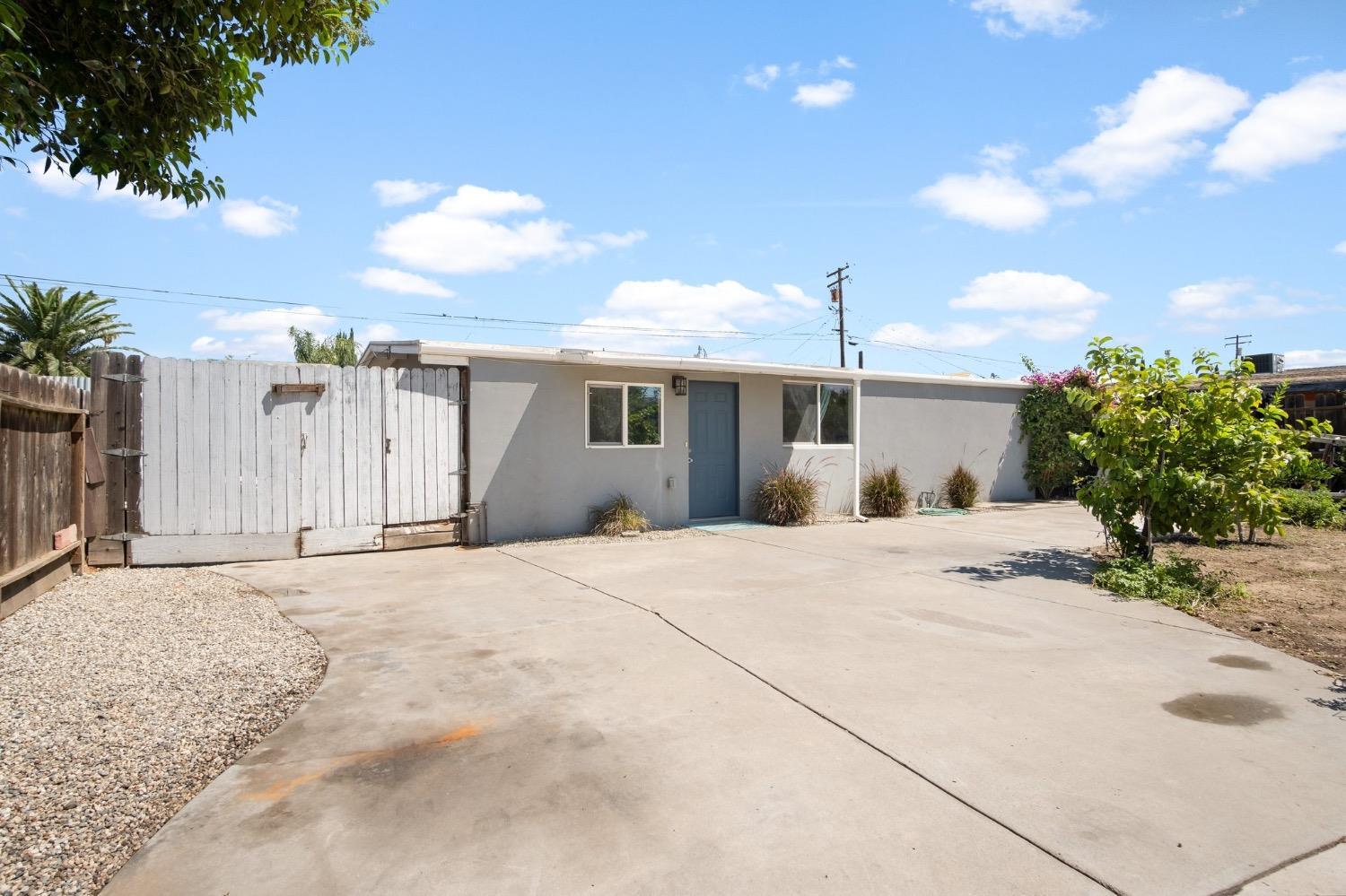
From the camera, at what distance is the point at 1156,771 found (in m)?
2.96

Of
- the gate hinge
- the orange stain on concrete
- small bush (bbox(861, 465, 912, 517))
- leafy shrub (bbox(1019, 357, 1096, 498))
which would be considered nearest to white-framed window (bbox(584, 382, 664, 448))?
small bush (bbox(861, 465, 912, 517))

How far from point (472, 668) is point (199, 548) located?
5147 millimetres

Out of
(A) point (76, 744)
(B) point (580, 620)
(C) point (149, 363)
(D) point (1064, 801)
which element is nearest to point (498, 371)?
(C) point (149, 363)

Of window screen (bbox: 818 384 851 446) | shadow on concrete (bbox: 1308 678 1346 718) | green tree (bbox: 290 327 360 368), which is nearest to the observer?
shadow on concrete (bbox: 1308 678 1346 718)

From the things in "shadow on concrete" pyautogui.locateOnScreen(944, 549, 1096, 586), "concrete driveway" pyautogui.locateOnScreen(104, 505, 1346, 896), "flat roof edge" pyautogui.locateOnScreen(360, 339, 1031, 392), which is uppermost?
"flat roof edge" pyautogui.locateOnScreen(360, 339, 1031, 392)

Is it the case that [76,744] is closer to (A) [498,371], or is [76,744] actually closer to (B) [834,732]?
(B) [834,732]

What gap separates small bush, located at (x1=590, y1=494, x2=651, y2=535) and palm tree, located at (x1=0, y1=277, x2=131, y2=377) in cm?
2234

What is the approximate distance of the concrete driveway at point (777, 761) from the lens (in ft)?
7.54

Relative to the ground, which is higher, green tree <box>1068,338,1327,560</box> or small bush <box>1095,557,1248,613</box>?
green tree <box>1068,338,1327,560</box>

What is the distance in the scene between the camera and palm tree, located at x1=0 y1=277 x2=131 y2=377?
22859 mm

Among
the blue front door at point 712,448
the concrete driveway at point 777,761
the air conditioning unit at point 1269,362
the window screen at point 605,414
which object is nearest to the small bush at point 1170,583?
the concrete driveway at point 777,761

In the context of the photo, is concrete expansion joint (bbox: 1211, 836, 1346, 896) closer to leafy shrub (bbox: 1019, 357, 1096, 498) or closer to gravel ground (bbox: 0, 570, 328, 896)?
gravel ground (bbox: 0, 570, 328, 896)

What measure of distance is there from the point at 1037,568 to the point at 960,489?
645cm

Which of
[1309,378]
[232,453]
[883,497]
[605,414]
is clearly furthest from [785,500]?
[1309,378]
